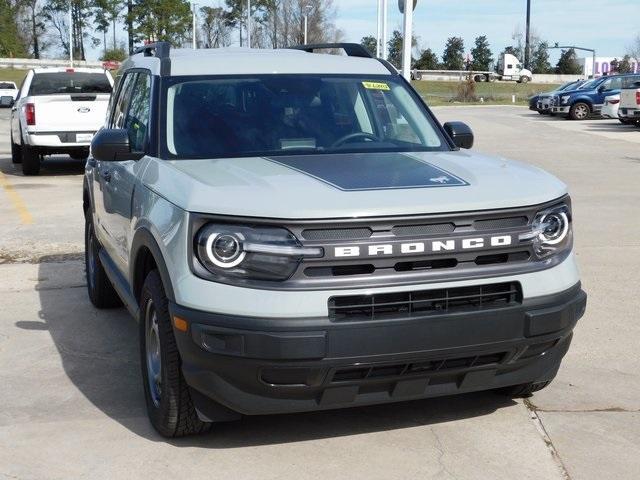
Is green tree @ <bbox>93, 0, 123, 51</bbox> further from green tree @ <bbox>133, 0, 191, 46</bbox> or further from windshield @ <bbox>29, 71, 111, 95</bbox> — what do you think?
windshield @ <bbox>29, 71, 111, 95</bbox>

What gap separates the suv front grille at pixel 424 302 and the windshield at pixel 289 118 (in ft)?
4.57

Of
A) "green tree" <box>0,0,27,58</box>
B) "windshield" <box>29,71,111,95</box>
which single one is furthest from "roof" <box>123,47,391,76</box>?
"green tree" <box>0,0,27,58</box>

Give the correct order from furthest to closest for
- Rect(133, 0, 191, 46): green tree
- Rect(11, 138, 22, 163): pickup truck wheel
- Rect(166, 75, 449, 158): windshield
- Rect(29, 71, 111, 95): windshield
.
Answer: Rect(133, 0, 191, 46): green tree → Rect(11, 138, 22, 163): pickup truck wheel → Rect(29, 71, 111, 95): windshield → Rect(166, 75, 449, 158): windshield

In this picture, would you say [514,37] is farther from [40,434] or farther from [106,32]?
[40,434]

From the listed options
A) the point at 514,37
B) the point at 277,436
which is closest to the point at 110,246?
the point at 277,436

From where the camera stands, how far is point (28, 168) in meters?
16.5

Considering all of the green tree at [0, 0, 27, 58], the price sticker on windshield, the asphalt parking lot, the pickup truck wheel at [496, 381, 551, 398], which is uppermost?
the green tree at [0, 0, 27, 58]

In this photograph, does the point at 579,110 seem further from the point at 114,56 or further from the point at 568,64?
the point at 568,64

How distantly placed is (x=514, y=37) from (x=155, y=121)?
109m

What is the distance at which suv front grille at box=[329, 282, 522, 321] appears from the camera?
3.85m

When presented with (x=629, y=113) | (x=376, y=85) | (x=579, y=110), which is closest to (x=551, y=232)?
(x=376, y=85)

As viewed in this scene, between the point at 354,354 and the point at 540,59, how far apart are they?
112m

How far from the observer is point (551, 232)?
430cm

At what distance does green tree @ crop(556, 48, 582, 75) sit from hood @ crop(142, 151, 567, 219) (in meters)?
108
